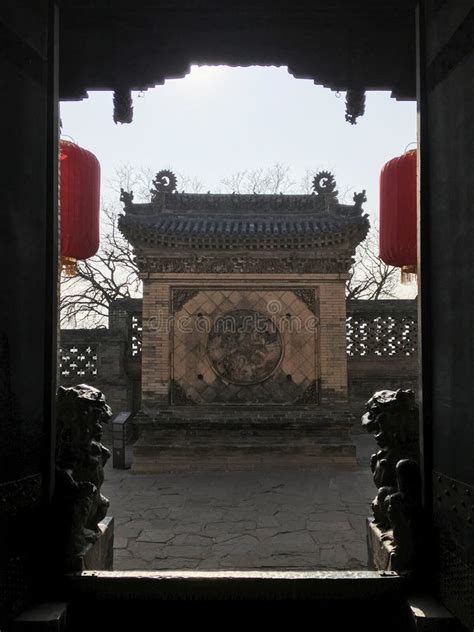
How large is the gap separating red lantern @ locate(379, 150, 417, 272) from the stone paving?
286cm

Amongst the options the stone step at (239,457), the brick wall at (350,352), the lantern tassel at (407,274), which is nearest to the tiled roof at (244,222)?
the brick wall at (350,352)

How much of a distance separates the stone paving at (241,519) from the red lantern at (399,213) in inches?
113

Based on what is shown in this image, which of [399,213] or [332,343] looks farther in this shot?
[332,343]

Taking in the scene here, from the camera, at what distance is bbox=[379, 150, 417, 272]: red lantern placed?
11.0 ft

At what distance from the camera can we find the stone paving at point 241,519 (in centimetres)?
442

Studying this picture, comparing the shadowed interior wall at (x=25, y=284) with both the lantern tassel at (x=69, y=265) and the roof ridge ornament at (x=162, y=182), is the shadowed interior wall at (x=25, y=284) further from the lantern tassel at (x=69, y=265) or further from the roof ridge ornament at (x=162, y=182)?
the roof ridge ornament at (x=162, y=182)

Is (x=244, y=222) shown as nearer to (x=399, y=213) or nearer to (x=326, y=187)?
(x=326, y=187)

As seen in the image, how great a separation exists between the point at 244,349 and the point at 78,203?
5.91m

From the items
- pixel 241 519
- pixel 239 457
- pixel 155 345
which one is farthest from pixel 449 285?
pixel 155 345

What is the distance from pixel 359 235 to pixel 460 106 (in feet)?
24.8

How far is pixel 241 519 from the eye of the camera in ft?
18.6

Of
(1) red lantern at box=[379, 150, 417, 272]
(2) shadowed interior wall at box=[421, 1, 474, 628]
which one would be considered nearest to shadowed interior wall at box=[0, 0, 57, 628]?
(2) shadowed interior wall at box=[421, 1, 474, 628]

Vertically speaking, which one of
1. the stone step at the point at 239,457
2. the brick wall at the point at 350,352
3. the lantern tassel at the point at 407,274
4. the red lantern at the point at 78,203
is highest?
the red lantern at the point at 78,203

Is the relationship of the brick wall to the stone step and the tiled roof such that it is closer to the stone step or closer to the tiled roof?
the tiled roof
